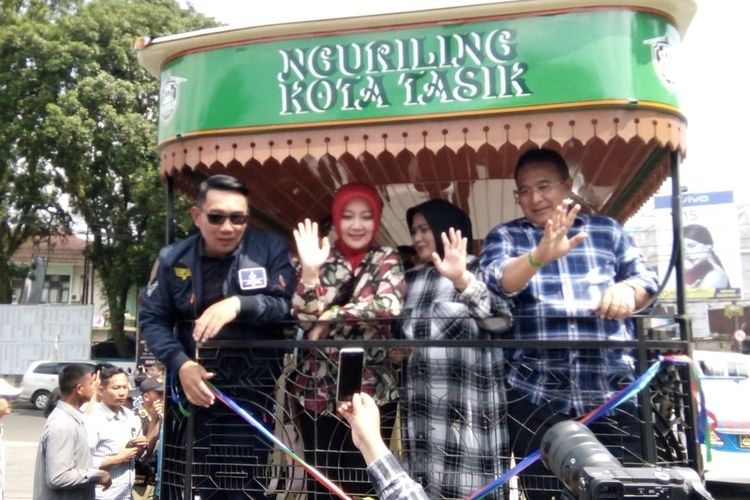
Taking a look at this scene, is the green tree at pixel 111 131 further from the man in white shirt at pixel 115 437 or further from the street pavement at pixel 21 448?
the man in white shirt at pixel 115 437

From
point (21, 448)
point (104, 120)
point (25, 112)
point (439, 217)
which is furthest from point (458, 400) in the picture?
point (25, 112)

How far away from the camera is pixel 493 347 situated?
2953 millimetres

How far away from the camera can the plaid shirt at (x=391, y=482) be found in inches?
80.6

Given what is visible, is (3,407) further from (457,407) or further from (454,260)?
(454,260)

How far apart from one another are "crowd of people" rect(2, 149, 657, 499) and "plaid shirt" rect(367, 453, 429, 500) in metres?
0.91

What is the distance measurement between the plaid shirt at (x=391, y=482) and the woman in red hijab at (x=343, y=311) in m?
1.03

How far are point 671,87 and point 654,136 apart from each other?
0.82 feet

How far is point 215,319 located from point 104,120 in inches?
723

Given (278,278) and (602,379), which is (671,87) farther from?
(278,278)

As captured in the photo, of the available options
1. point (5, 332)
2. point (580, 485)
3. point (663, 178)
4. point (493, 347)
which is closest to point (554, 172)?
point (493, 347)

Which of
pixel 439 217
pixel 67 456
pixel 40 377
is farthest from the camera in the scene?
pixel 40 377

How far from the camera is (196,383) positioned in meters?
3.17

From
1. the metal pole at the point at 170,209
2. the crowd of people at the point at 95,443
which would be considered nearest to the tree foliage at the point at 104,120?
the crowd of people at the point at 95,443

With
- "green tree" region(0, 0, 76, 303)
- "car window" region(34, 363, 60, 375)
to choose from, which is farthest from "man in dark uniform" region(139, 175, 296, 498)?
"car window" region(34, 363, 60, 375)
